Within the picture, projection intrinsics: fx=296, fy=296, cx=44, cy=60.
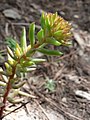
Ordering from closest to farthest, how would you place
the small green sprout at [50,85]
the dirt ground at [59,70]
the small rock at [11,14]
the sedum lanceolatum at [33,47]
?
the sedum lanceolatum at [33,47] < the dirt ground at [59,70] < the small green sprout at [50,85] < the small rock at [11,14]

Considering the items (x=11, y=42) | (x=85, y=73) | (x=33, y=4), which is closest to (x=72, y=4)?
(x=33, y=4)

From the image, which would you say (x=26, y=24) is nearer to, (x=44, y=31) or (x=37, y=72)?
(x=37, y=72)

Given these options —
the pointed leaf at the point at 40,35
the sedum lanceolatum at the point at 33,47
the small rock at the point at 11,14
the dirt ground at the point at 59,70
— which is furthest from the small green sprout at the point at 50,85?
the small rock at the point at 11,14

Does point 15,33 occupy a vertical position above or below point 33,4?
below

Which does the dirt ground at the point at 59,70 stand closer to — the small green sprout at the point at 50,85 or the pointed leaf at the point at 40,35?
the small green sprout at the point at 50,85

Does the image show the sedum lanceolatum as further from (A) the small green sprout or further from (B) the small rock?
(B) the small rock

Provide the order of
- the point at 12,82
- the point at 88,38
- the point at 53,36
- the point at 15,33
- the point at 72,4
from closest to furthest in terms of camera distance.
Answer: the point at 53,36, the point at 12,82, the point at 15,33, the point at 88,38, the point at 72,4

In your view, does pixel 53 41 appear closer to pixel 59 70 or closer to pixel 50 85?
pixel 50 85

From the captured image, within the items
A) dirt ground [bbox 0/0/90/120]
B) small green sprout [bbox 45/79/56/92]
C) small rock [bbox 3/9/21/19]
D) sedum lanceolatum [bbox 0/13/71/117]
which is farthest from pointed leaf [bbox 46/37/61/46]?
small rock [bbox 3/9/21/19]
